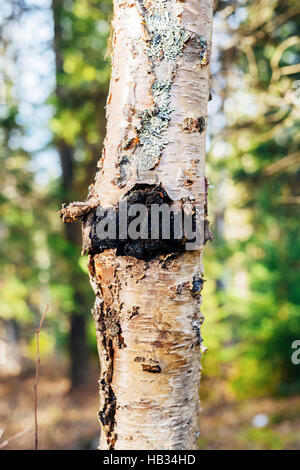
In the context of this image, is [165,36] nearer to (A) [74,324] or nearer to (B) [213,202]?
(B) [213,202]

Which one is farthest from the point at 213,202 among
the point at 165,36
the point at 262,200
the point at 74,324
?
the point at 165,36

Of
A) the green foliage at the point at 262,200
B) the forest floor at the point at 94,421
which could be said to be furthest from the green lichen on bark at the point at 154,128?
the forest floor at the point at 94,421

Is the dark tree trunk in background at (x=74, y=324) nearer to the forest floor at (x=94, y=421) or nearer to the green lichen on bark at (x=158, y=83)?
the forest floor at (x=94, y=421)

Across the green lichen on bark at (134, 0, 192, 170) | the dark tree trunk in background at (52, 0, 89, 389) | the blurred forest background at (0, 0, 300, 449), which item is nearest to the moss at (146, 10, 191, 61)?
the green lichen on bark at (134, 0, 192, 170)

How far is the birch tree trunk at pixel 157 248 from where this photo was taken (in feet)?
3.74

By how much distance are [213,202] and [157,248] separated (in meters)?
5.06

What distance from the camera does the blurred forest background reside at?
4.45 meters

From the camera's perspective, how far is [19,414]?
6.12 m

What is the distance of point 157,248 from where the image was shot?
1.12 m

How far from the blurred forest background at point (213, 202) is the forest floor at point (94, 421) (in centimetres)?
3

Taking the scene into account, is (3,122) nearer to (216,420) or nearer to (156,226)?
(156,226)

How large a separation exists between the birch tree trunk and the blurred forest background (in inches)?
121

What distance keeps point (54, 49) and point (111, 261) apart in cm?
586
